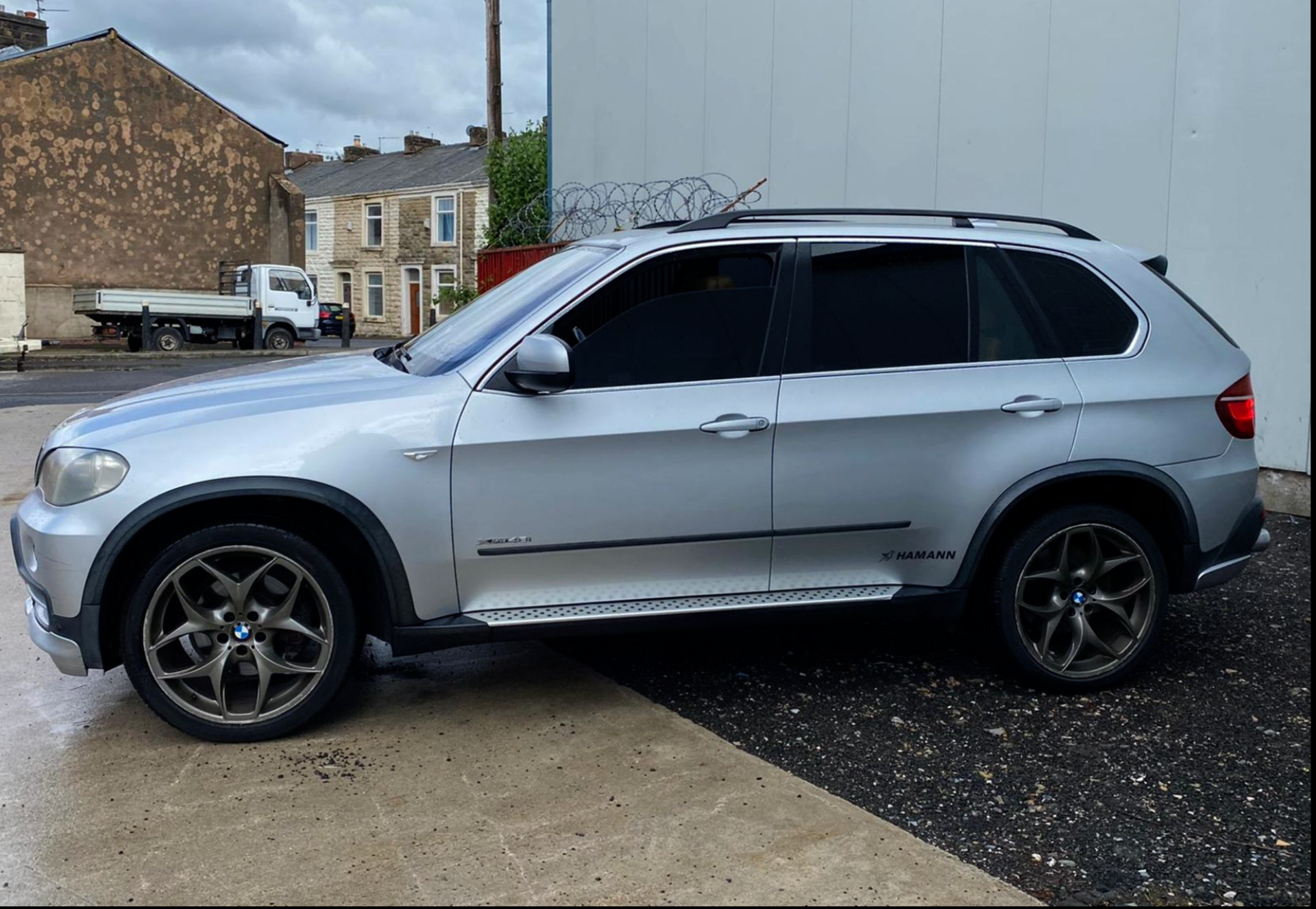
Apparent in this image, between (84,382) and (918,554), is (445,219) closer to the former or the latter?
(84,382)

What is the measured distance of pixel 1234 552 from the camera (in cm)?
485

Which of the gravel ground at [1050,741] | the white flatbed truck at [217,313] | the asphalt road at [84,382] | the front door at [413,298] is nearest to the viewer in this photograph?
the gravel ground at [1050,741]

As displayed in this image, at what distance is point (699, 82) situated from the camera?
13000 millimetres

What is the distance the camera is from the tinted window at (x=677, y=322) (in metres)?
4.38

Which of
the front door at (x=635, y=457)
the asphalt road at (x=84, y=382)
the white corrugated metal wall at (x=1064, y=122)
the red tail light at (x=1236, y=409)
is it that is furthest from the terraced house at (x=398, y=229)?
the red tail light at (x=1236, y=409)

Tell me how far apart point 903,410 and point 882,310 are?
16.4 inches

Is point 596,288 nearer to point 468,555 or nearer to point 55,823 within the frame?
point 468,555

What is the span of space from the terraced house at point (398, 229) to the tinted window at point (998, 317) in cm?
3983

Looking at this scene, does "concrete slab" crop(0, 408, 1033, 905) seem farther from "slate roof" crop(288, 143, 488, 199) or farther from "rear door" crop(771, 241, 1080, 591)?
"slate roof" crop(288, 143, 488, 199)

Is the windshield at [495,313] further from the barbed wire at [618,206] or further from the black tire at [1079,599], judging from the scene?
the barbed wire at [618,206]

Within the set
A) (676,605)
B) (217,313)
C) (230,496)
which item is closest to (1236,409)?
(676,605)

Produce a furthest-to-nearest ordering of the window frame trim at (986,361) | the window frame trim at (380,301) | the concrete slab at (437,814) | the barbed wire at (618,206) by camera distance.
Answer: the window frame trim at (380,301), the barbed wire at (618,206), the window frame trim at (986,361), the concrete slab at (437,814)

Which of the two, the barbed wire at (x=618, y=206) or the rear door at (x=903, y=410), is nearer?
the rear door at (x=903, y=410)

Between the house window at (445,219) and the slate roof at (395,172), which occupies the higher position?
the slate roof at (395,172)
